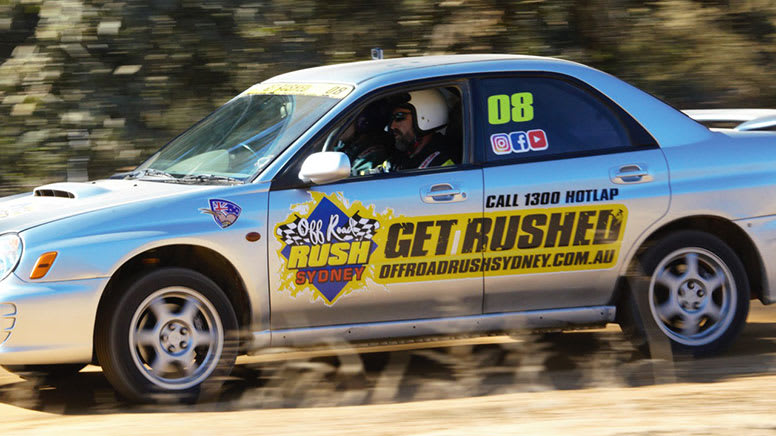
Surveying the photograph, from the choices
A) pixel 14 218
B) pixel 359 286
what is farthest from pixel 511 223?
pixel 14 218

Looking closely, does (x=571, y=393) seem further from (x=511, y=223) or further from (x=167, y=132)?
(x=167, y=132)

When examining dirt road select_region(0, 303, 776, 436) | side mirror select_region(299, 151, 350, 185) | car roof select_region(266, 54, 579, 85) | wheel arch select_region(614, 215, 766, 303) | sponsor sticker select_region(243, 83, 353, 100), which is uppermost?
car roof select_region(266, 54, 579, 85)

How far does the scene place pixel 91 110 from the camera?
1010 centimetres

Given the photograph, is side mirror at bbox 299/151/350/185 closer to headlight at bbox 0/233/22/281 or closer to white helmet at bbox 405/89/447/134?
white helmet at bbox 405/89/447/134

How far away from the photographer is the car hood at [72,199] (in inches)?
201

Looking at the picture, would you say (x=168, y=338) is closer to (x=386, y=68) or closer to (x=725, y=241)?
(x=386, y=68)

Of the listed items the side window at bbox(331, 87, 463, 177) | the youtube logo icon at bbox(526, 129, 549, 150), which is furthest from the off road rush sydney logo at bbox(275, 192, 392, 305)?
the youtube logo icon at bbox(526, 129, 549, 150)

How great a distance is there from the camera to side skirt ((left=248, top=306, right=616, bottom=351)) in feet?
17.7

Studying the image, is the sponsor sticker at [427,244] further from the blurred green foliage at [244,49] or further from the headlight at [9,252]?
the blurred green foliage at [244,49]

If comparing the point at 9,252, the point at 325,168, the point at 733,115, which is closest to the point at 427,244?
the point at 325,168

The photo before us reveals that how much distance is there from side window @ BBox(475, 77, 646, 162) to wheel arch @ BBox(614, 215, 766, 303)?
56 cm

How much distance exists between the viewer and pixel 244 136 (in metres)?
5.86

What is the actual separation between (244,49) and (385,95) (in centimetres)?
520

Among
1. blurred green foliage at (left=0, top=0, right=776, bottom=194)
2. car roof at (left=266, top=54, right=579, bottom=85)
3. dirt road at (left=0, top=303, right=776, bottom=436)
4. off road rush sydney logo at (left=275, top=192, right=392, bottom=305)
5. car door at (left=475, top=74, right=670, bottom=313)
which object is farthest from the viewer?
blurred green foliage at (left=0, top=0, right=776, bottom=194)
